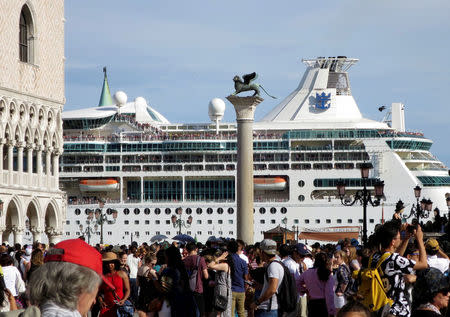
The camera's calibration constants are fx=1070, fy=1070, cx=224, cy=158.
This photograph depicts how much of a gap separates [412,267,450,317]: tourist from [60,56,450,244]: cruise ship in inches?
2361

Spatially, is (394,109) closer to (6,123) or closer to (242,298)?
(6,123)

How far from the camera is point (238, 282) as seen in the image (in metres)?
13.3

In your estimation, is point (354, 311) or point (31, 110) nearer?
point (354, 311)

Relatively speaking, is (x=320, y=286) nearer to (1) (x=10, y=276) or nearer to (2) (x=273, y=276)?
(2) (x=273, y=276)

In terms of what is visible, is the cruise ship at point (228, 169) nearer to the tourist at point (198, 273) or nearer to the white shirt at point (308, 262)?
the white shirt at point (308, 262)

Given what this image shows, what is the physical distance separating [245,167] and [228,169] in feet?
135

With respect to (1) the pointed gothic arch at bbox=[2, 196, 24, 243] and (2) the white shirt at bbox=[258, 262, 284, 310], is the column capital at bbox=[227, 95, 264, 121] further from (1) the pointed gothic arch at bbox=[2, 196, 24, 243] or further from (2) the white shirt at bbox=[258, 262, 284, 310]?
(2) the white shirt at bbox=[258, 262, 284, 310]

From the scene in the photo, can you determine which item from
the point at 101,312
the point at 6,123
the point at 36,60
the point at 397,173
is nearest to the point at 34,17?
the point at 36,60

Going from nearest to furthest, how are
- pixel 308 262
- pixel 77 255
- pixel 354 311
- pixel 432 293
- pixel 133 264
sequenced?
pixel 77 255
pixel 354 311
pixel 432 293
pixel 308 262
pixel 133 264

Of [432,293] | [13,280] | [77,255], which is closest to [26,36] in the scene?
[13,280]

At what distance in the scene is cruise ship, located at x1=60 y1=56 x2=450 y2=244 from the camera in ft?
224

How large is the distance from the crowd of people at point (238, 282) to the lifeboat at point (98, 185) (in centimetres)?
5512

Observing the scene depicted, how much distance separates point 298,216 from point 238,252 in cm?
5521

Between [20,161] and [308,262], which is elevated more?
[20,161]
